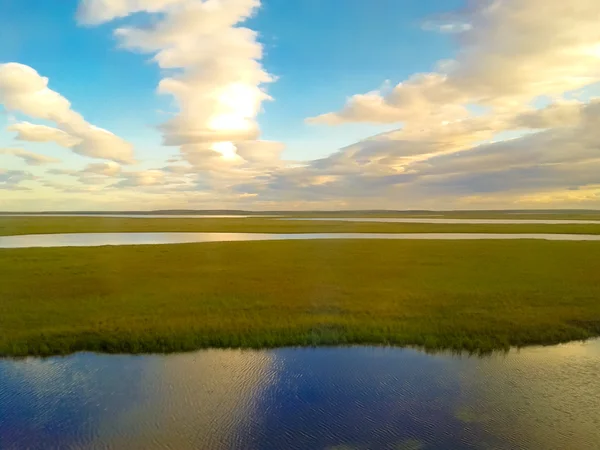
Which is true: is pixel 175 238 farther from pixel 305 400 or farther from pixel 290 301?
pixel 305 400

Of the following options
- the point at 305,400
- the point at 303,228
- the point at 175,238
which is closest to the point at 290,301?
the point at 305,400

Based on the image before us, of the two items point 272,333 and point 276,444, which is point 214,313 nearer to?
point 272,333

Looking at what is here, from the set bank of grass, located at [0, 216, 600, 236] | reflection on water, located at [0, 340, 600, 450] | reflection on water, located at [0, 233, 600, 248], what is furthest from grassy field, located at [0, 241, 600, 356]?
bank of grass, located at [0, 216, 600, 236]

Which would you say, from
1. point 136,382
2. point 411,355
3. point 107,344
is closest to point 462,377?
point 411,355

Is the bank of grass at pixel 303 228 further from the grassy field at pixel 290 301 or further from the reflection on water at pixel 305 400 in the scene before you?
the reflection on water at pixel 305 400

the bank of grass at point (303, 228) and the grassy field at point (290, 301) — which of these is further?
the bank of grass at point (303, 228)

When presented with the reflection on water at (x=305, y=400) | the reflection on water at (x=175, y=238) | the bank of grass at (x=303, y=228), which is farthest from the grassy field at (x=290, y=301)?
the bank of grass at (x=303, y=228)

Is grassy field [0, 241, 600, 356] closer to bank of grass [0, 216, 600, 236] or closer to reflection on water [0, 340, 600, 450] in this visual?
reflection on water [0, 340, 600, 450]
